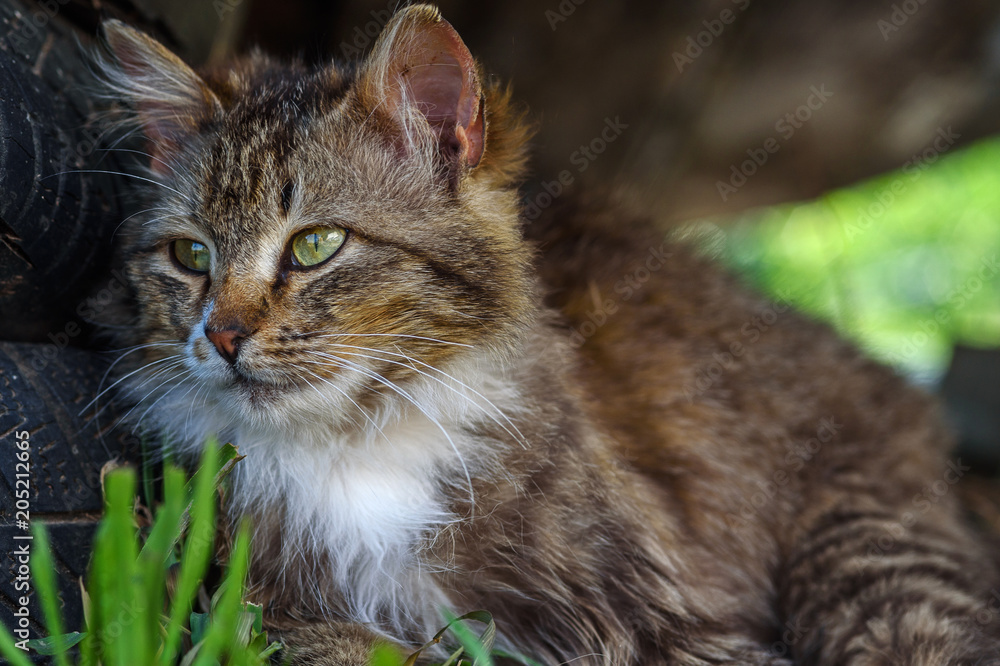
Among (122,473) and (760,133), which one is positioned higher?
(760,133)

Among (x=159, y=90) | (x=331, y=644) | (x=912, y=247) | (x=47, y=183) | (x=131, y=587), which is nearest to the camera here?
(x=131, y=587)

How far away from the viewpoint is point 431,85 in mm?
1669

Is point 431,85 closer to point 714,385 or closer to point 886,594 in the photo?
point 714,385

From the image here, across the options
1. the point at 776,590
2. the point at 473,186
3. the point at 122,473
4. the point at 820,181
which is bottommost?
the point at 776,590

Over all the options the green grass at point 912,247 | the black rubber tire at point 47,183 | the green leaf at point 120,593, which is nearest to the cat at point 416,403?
the black rubber tire at point 47,183

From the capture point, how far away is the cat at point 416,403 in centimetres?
157

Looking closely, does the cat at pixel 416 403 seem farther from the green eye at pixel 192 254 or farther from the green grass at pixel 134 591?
the green grass at pixel 134 591

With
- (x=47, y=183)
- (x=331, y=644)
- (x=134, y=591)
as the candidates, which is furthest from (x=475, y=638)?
(x=47, y=183)

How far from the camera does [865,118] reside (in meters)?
3.64

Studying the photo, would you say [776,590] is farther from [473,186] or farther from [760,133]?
[760,133]

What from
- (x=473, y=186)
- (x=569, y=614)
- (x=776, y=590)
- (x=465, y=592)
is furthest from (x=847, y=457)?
(x=473, y=186)

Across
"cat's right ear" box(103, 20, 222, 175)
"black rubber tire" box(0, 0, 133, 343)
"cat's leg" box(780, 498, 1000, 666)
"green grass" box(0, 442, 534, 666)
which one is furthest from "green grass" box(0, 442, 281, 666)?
"cat's leg" box(780, 498, 1000, 666)

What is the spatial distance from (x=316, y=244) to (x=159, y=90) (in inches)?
27.6

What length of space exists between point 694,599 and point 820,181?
3.16 metres
